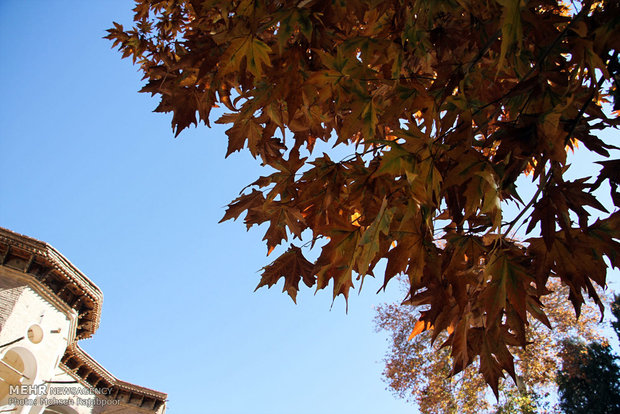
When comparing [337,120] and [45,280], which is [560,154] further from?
[45,280]

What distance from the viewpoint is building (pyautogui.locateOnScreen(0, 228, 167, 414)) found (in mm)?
11320

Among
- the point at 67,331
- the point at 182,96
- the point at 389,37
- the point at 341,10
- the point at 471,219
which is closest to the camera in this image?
the point at 341,10

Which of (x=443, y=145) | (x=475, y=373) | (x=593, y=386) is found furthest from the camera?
(x=593, y=386)

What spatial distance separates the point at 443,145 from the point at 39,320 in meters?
14.6

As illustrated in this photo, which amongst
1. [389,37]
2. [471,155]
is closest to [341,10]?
[389,37]

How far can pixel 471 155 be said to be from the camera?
3.81 ft

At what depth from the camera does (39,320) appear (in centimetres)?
1196

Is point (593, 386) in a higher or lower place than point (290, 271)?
higher

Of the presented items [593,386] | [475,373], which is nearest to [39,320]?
[475,373]

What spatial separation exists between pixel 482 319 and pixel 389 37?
1.28 meters

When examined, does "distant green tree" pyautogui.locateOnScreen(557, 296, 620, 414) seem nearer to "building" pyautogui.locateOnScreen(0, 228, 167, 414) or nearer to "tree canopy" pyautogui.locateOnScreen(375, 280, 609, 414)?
"tree canopy" pyautogui.locateOnScreen(375, 280, 609, 414)

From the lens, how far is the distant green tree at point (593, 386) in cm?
1720

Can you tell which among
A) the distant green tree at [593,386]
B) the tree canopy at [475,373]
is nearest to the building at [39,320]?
the tree canopy at [475,373]

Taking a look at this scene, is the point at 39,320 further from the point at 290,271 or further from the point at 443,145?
the point at 443,145
